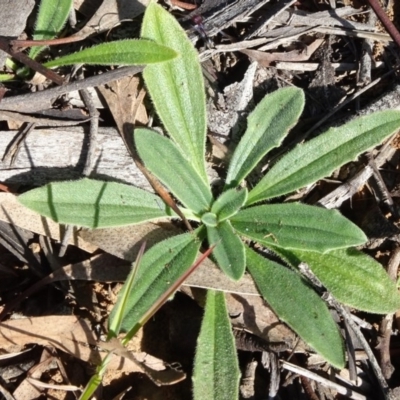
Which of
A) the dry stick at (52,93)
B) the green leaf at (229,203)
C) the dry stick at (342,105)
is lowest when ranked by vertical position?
the green leaf at (229,203)

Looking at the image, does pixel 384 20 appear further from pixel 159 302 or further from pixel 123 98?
pixel 159 302

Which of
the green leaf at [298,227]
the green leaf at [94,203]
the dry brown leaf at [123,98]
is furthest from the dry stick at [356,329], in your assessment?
the dry brown leaf at [123,98]

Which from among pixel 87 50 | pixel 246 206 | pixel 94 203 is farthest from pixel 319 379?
pixel 87 50

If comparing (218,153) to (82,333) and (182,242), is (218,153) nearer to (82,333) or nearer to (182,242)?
(182,242)

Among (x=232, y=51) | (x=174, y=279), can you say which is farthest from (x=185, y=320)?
(x=232, y=51)

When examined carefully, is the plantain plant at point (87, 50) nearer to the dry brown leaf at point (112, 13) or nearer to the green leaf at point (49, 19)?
the green leaf at point (49, 19)

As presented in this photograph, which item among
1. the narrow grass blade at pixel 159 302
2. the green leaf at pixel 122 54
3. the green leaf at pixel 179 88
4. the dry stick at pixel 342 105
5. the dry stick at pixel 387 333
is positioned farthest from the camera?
the dry stick at pixel 342 105
